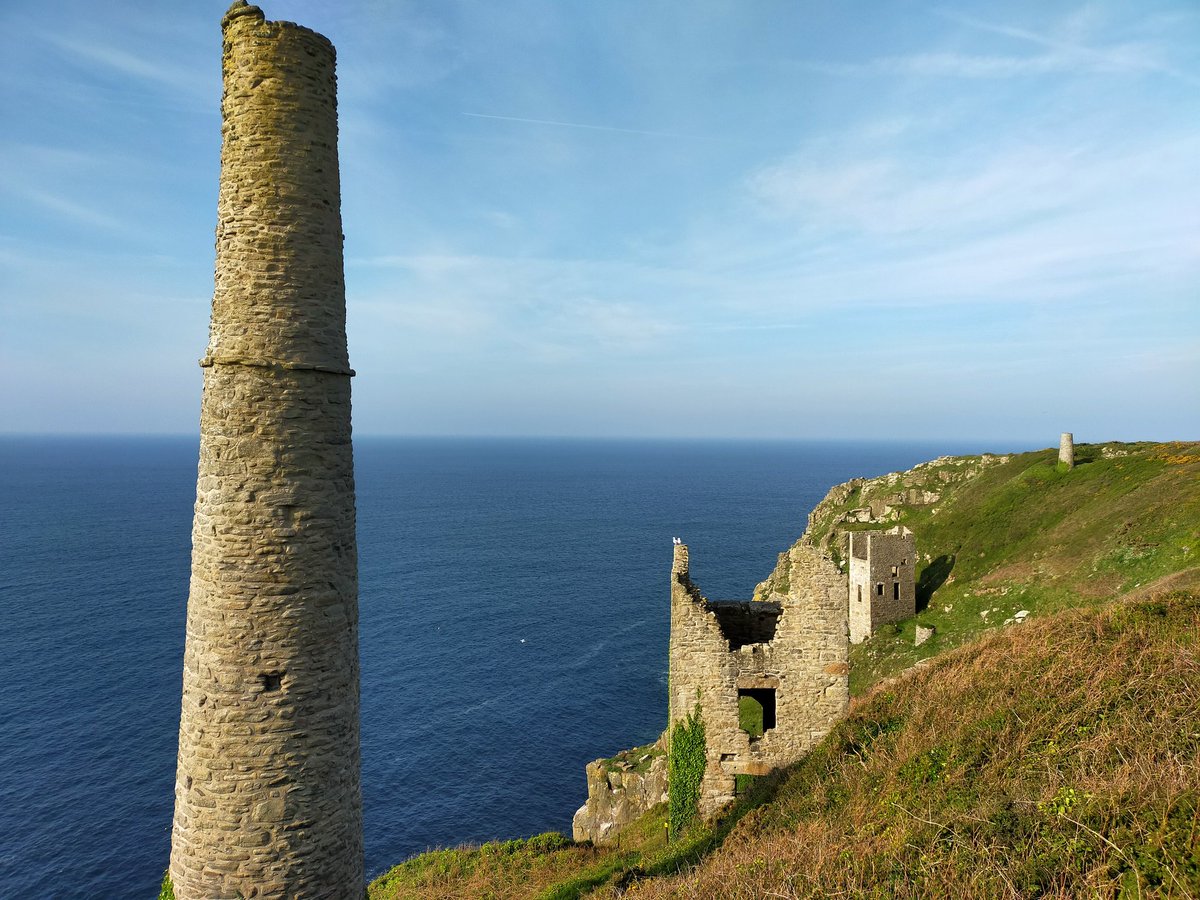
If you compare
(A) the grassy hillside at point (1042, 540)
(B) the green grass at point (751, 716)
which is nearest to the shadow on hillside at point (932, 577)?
(A) the grassy hillside at point (1042, 540)

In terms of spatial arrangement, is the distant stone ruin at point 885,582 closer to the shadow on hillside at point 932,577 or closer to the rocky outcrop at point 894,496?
the shadow on hillside at point 932,577

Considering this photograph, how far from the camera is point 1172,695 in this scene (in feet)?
37.5

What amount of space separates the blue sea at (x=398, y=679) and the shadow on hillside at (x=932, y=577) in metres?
23.2

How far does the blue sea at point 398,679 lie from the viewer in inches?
1671

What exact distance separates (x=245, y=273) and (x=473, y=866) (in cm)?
2818

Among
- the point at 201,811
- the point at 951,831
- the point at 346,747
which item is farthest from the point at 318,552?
the point at 951,831

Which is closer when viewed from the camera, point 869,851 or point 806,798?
point 869,851

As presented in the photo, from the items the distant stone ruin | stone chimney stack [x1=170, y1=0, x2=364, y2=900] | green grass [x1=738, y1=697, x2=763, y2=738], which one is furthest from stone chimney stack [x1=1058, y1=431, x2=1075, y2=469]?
stone chimney stack [x1=170, y1=0, x2=364, y2=900]

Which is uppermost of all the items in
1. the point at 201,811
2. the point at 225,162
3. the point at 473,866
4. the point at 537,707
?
the point at 225,162

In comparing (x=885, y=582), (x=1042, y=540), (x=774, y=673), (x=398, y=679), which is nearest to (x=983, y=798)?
(x=774, y=673)

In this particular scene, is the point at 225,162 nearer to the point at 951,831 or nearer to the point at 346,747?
the point at 346,747

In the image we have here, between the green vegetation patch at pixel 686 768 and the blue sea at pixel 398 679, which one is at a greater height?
the green vegetation patch at pixel 686 768

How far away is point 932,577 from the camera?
49.7m

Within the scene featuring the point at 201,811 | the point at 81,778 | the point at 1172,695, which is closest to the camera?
the point at 201,811
